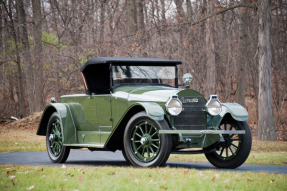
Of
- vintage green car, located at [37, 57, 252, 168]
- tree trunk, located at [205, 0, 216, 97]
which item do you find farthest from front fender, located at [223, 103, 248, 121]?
tree trunk, located at [205, 0, 216, 97]

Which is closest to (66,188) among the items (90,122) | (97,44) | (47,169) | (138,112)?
(47,169)

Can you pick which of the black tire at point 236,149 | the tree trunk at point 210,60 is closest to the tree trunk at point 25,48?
the tree trunk at point 210,60

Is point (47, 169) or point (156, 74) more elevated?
point (156, 74)

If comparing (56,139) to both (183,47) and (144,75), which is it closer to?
(144,75)

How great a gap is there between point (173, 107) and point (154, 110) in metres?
0.43

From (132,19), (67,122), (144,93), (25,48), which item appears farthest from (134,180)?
(25,48)

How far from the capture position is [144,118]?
8023mm

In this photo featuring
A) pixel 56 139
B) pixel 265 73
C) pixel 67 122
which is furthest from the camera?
pixel 265 73

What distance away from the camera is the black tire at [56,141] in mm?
10094

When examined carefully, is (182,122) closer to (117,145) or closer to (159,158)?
(159,158)

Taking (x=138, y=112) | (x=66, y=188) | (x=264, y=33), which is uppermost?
(x=264, y=33)

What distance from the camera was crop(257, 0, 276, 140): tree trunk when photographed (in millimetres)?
16875

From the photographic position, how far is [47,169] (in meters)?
7.71

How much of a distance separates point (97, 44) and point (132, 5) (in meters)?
2.46
